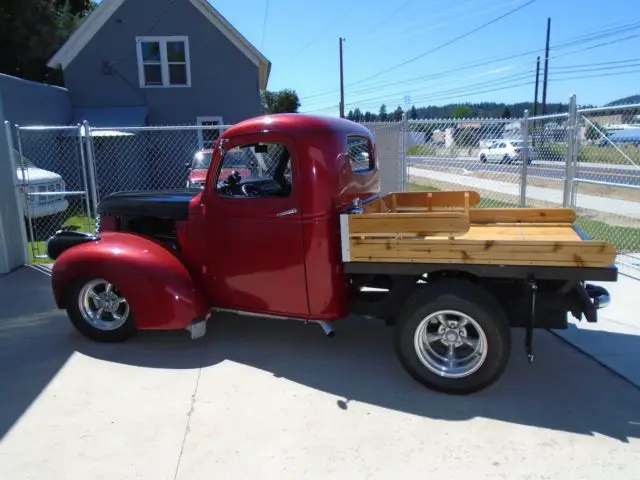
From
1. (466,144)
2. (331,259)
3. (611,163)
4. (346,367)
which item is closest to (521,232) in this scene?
(331,259)

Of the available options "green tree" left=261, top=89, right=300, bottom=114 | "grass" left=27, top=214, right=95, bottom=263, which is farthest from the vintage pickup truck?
"green tree" left=261, top=89, right=300, bottom=114

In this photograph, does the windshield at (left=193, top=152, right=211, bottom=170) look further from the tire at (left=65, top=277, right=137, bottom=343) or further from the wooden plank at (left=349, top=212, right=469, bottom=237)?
the wooden plank at (left=349, top=212, right=469, bottom=237)

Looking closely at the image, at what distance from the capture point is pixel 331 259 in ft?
13.1

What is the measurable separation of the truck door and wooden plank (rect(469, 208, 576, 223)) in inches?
73.4

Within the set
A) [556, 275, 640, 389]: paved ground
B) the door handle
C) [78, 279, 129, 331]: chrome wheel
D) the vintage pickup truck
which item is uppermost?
the door handle

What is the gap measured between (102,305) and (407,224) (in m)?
2.97

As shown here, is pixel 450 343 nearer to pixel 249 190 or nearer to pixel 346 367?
pixel 346 367

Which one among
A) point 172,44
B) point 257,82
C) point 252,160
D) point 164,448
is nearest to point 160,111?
point 172,44

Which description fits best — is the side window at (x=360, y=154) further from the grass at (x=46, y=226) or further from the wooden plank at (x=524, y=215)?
the grass at (x=46, y=226)

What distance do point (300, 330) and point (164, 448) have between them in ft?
6.75

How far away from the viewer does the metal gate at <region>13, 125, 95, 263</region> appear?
26.9 ft

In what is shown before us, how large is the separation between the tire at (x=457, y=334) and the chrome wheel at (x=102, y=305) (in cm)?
260

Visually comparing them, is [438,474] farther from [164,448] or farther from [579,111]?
[579,111]

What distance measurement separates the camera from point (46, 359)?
448cm
